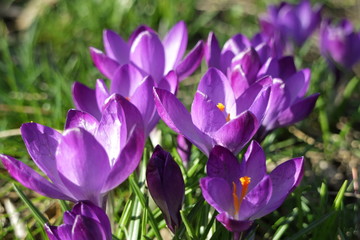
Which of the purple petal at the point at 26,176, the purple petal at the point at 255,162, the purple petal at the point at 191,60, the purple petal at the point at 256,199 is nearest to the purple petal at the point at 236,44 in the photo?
the purple petal at the point at 191,60

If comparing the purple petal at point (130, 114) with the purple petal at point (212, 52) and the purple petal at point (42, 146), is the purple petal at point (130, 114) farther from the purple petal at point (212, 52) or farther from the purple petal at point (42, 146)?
the purple petal at point (212, 52)

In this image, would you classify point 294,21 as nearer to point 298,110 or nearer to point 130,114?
point 298,110

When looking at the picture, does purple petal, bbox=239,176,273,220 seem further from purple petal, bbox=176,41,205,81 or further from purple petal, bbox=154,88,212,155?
purple petal, bbox=176,41,205,81

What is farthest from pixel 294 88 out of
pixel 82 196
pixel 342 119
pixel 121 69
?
pixel 342 119

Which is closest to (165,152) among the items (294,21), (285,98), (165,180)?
→ (165,180)

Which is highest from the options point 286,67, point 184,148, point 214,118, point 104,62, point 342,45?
point 104,62

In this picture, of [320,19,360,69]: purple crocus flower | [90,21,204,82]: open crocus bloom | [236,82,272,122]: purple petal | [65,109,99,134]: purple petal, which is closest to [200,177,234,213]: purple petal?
[236,82,272,122]: purple petal

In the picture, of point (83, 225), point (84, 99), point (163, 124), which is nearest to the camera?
point (83, 225)

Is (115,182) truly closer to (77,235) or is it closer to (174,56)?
(77,235)
